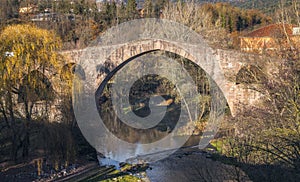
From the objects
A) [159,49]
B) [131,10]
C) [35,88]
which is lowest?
[35,88]

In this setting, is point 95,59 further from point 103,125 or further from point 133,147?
point 133,147

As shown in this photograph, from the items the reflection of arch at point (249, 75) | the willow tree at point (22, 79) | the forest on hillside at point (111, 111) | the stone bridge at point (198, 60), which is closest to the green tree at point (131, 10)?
the forest on hillside at point (111, 111)

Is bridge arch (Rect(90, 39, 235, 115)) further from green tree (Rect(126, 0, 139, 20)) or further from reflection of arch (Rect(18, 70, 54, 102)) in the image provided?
green tree (Rect(126, 0, 139, 20))

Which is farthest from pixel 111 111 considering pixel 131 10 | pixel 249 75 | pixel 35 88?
pixel 131 10

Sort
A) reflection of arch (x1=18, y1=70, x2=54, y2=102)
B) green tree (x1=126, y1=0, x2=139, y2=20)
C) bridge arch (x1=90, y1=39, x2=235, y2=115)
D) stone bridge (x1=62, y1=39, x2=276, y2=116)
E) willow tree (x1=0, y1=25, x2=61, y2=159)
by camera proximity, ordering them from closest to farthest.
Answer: willow tree (x1=0, y1=25, x2=61, y2=159) < reflection of arch (x1=18, y1=70, x2=54, y2=102) < stone bridge (x1=62, y1=39, x2=276, y2=116) < bridge arch (x1=90, y1=39, x2=235, y2=115) < green tree (x1=126, y1=0, x2=139, y2=20)

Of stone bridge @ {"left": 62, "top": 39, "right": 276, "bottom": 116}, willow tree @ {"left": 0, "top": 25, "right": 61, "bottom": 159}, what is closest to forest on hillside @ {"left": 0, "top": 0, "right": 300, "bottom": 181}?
willow tree @ {"left": 0, "top": 25, "right": 61, "bottom": 159}

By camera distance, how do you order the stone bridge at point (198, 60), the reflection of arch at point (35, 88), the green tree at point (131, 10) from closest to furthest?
the reflection of arch at point (35, 88), the stone bridge at point (198, 60), the green tree at point (131, 10)

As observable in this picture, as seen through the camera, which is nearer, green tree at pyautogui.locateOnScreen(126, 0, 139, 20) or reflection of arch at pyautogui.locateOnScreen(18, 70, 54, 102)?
reflection of arch at pyautogui.locateOnScreen(18, 70, 54, 102)

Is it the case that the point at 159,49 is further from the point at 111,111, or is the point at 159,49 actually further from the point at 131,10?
the point at 131,10

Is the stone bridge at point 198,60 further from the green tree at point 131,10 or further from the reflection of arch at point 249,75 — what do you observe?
the green tree at point 131,10
